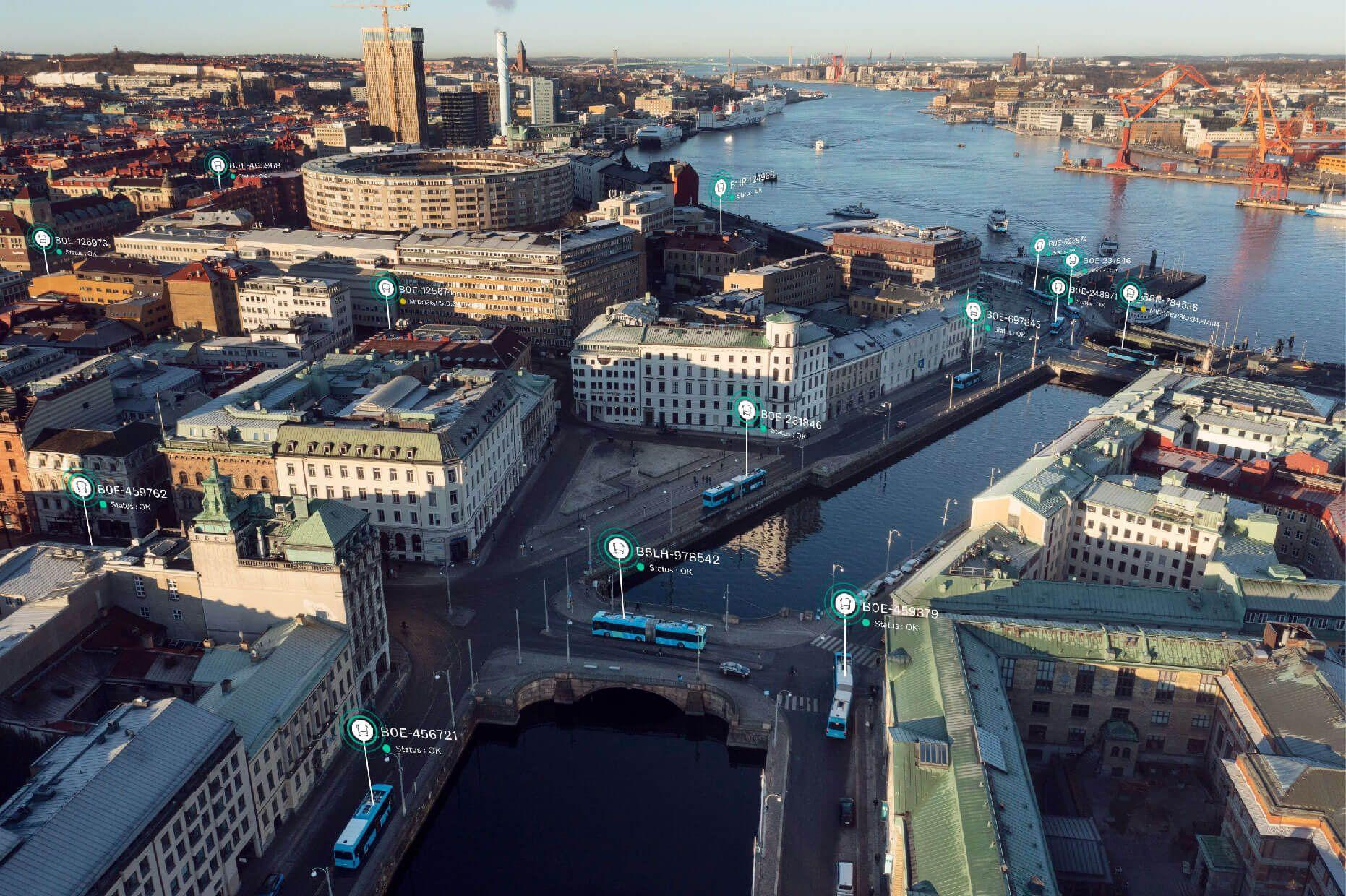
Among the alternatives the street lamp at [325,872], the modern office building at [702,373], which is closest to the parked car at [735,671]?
the street lamp at [325,872]

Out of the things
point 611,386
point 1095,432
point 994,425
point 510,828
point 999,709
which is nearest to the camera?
point 999,709

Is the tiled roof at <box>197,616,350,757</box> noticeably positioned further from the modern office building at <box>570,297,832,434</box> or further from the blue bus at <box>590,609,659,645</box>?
the modern office building at <box>570,297,832,434</box>

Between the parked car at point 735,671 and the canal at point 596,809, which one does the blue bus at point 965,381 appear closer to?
the parked car at point 735,671

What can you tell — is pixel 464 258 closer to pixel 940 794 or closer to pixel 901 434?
pixel 901 434

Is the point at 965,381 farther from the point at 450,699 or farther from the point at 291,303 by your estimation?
the point at 450,699

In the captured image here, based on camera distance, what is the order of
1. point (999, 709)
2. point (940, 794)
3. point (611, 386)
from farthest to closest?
point (611, 386) → point (999, 709) → point (940, 794)

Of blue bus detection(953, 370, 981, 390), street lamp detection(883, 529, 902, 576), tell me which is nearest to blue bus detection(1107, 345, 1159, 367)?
blue bus detection(953, 370, 981, 390)

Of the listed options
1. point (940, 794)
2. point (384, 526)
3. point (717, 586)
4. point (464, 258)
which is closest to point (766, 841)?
point (940, 794)

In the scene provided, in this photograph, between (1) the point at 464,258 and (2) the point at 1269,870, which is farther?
(1) the point at 464,258
